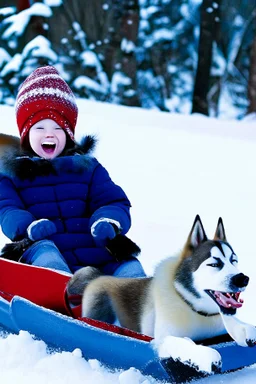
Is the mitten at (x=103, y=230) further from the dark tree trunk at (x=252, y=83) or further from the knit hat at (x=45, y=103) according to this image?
the dark tree trunk at (x=252, y=83)

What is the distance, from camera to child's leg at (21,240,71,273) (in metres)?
3.12

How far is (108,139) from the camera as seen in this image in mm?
7434

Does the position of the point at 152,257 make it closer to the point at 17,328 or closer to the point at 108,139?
the point at 17,328

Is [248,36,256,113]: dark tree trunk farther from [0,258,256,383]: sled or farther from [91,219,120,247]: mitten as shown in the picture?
[0,258,256,383]: sled

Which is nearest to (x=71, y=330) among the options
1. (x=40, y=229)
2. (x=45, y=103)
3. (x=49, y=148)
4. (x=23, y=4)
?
(x=40, y=229)

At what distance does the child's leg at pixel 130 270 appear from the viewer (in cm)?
316

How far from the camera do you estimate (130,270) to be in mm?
3188

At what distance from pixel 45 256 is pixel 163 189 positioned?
310 centimetres

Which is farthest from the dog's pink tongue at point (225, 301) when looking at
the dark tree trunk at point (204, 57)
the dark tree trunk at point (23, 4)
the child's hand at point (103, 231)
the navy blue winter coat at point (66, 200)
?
the dark tree trunk at point (23, 4)

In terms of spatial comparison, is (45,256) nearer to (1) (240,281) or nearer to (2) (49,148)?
(2) (49,148)

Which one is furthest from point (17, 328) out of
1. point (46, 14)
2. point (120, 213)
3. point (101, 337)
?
point (46, 14)

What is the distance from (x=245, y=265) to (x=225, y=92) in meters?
12.3

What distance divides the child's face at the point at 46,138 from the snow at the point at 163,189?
467 mm

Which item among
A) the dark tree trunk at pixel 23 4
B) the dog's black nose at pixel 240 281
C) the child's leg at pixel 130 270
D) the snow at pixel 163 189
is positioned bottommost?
the snow at pixel 163 189
